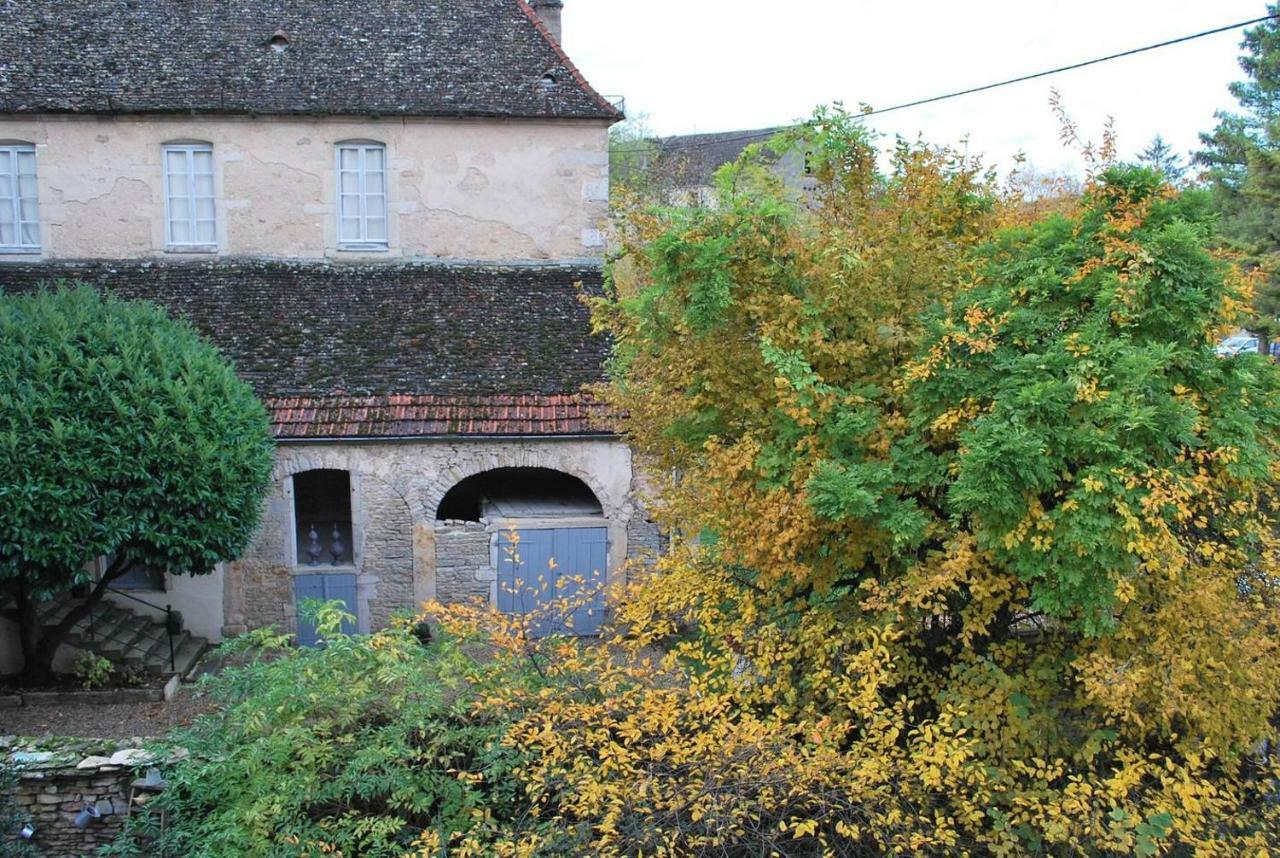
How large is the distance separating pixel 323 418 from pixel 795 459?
7937 mm

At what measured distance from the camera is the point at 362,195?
15.3 metres

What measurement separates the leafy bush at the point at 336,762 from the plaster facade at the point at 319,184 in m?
8.72

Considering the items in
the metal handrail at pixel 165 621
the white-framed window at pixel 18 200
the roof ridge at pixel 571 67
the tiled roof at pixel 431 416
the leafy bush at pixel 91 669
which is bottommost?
the leafy bush at pixel 91 669

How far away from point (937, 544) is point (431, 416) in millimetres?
7697

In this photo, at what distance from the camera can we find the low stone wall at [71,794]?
26.6 ft

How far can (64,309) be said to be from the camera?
1064cm

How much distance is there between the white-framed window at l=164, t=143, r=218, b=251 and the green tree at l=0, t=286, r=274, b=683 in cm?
431

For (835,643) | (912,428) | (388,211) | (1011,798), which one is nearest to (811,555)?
(835,643)

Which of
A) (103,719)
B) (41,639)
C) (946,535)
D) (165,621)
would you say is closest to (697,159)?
(165,621)

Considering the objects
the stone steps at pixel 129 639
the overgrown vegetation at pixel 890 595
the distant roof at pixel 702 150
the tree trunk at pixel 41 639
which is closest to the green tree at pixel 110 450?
the tree trunk at pixel 41 639

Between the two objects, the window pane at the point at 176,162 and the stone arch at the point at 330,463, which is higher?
the window pane at the point at 176,162

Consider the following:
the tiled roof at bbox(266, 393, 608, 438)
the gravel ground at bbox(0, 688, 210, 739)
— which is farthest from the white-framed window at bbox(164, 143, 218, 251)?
the gravel ground at bbox(0, 688, 210, 739)

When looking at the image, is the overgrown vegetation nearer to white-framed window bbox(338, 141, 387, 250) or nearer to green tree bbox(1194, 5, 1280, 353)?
white-framed window bbox(338, 141, 387, 250)

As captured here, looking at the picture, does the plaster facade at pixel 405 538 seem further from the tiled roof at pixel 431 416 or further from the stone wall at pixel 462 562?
the tiled roof at pixel 431 416
